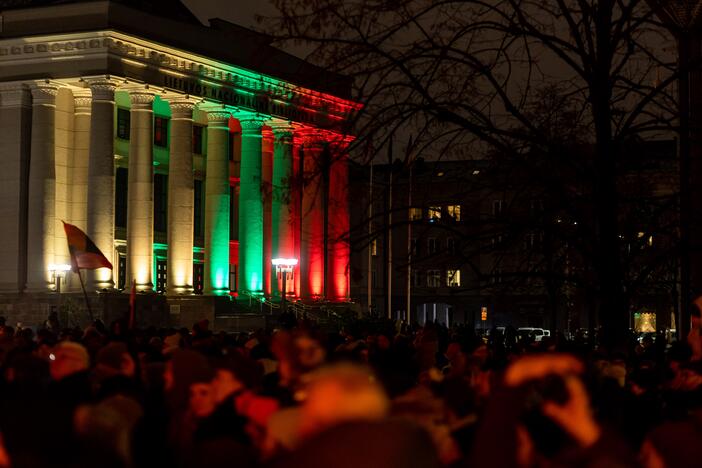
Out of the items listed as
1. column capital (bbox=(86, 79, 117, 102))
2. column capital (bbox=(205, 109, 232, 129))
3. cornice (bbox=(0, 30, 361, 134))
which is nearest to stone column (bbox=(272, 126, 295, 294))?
cornice (bbox=(0, 30, 361, 134))

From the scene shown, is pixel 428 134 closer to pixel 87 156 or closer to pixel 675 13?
pixel 675 13

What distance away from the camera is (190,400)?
931 cm

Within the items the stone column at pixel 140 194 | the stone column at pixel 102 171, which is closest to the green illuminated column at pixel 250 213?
the stone column at pixel 140 194

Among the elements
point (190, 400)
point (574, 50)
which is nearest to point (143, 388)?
point (190, 400)

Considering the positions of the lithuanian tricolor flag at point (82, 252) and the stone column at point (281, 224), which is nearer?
the lithuanian tricolor flag at point (82, 252)

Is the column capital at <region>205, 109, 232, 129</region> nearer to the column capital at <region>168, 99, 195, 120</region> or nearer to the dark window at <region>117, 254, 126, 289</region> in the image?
the column capital at <region>168, 99, 195, 120</region>

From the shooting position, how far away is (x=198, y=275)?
2884 inches

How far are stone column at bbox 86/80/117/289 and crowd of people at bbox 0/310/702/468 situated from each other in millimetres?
48402

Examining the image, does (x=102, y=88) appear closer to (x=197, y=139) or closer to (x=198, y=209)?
(x=197, y=139)

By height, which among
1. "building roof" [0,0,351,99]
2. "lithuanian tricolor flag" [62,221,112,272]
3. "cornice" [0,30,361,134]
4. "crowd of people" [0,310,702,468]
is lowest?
"crowd of people" [0,310,702,468]

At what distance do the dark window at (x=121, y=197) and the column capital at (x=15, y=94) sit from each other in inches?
268

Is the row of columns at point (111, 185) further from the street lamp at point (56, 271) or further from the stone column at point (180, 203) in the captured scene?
the street lamp at point (56, 271)

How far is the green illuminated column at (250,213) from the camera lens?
71812mm

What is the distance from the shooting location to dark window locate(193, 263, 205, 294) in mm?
72625
